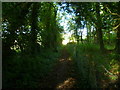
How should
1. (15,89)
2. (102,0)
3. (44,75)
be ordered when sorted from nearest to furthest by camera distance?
1. (15,89)
2. (102,0)
3. (44,75)

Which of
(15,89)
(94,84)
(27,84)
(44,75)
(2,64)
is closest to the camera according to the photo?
(94,84)

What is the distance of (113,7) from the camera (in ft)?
25.8

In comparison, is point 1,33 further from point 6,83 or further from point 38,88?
point 38,88

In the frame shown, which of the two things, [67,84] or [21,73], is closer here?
[67,84]

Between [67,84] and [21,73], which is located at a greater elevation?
[21,73]

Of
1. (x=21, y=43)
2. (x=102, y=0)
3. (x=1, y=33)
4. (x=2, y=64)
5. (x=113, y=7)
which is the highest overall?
(x=102, y=0)

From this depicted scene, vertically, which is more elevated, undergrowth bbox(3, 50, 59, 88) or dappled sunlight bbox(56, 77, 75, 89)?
undergrowth bbox(3, 50, 59, 88)

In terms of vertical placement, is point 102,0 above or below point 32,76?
above

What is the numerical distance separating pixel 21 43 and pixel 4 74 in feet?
7.13

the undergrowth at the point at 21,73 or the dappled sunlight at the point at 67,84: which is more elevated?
the undergrowth at the point at 21,73

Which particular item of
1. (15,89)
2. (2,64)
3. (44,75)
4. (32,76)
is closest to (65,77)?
(44,75)

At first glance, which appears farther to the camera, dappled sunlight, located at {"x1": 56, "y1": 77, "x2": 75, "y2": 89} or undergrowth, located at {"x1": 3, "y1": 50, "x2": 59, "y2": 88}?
undergrowth, located at {"x1": 3, "y1": 50, "x2": 59, "y2": 88}

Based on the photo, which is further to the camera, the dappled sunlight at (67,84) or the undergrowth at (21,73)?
the undergrowth at (21,73)

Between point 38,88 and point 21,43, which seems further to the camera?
point 21,43
